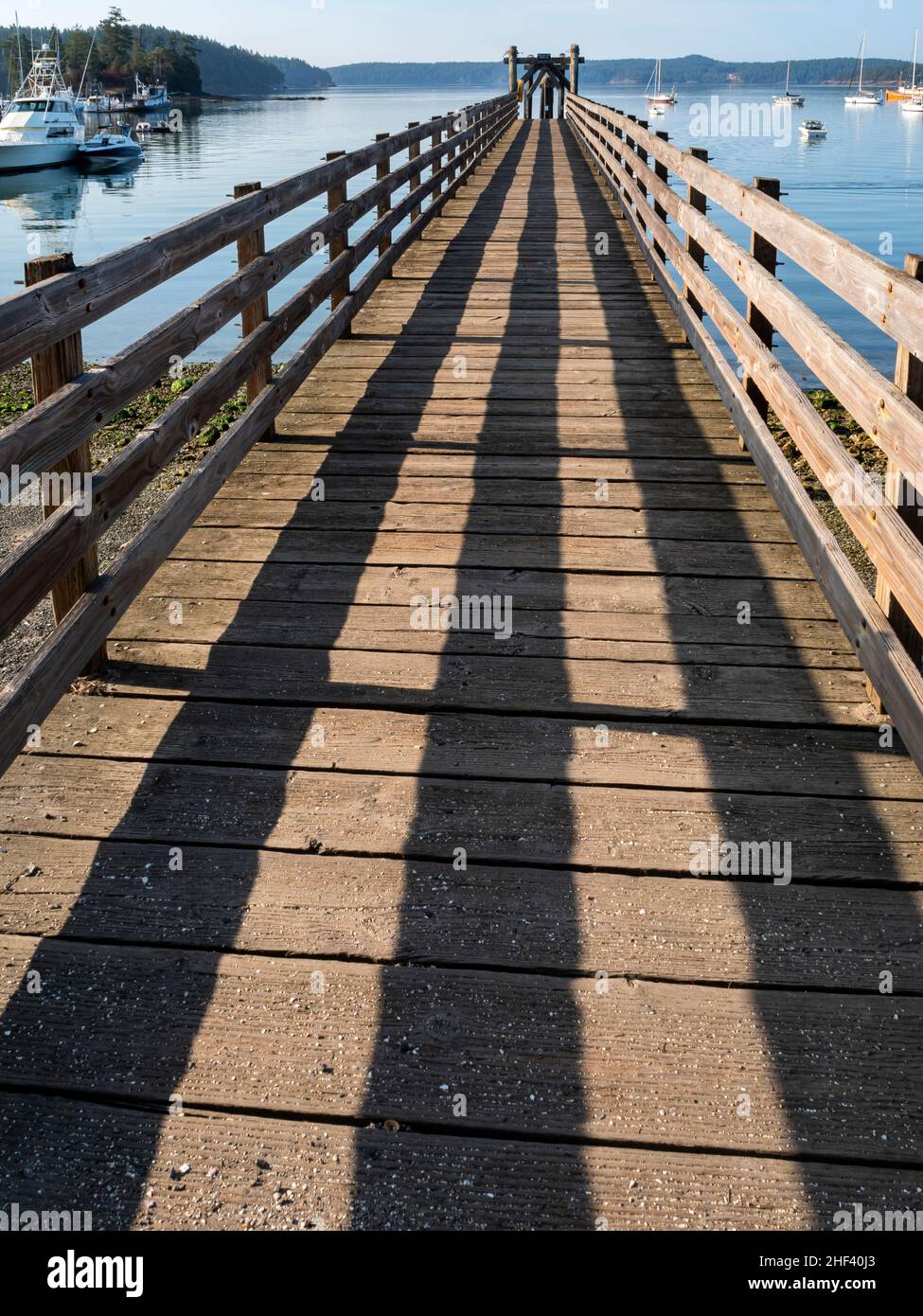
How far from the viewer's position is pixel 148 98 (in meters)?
140

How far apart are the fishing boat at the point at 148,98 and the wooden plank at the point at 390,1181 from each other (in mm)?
145283

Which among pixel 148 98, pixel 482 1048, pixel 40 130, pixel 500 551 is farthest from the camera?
pixel 148 98

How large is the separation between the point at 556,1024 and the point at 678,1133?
0.32 meters

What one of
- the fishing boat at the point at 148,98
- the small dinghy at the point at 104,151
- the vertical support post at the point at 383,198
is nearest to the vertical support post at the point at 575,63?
the small dinghy at the point at 104,151

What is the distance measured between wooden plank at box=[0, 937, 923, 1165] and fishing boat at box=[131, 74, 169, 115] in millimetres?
144918

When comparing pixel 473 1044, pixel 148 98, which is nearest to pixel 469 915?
pixel 473 1044

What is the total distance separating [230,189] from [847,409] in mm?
57369

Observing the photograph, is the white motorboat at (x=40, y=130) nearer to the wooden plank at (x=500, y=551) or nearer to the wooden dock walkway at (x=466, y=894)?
the wooden plank at (x=500, y=551)

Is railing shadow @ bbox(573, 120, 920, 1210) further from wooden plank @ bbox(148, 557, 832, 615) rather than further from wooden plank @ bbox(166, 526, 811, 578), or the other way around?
wooden plank @ bbox(166, 526, 811, 578)

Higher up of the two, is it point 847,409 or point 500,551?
point 847,409

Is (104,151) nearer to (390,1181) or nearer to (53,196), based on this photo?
(53,196)

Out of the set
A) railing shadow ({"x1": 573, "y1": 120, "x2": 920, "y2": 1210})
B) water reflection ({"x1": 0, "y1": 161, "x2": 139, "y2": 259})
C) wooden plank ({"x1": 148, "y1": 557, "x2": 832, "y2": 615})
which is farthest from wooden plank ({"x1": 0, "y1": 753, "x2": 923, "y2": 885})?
water reflection ({"x1": 0, "y1": 161, "x2": 139, "y2": 259})

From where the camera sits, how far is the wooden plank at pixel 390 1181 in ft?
6.19

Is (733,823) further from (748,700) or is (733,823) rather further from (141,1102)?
(141,1102)
